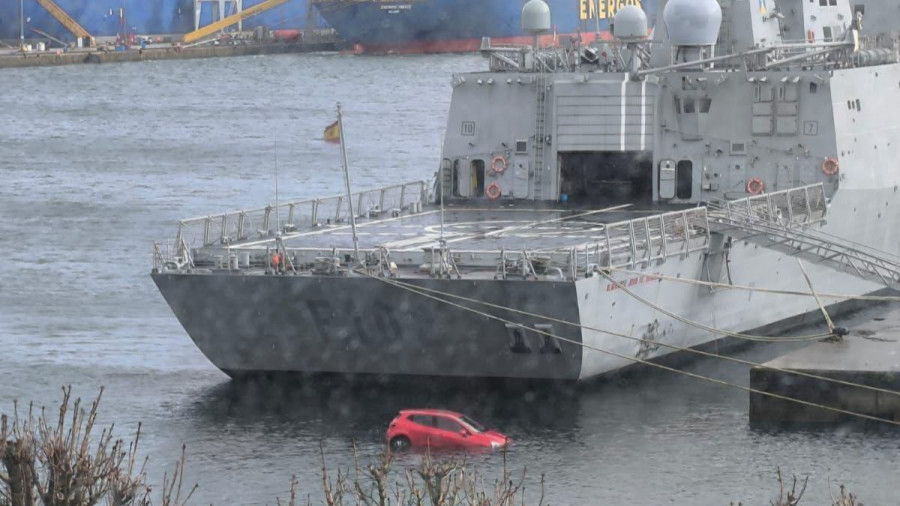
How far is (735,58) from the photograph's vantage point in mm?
42312

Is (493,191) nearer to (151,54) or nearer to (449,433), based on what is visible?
(449,433)

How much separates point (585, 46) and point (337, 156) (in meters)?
39.7

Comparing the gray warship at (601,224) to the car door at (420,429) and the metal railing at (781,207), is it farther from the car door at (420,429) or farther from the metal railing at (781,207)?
the car door at (420,429)

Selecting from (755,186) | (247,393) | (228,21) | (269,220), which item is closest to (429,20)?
(228,21)

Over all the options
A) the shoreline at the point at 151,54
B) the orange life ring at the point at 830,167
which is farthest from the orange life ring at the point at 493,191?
the shoreline at the point at 151,54

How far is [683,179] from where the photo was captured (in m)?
42.1

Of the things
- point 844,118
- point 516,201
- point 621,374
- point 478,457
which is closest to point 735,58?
point 844,118

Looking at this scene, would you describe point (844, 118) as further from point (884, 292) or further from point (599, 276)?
point (599, 276)

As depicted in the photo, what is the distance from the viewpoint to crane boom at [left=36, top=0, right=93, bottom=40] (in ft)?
472

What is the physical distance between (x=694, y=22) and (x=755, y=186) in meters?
4.05

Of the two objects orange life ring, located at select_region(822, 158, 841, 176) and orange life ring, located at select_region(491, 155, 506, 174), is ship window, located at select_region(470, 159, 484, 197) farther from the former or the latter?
orange life ring, located at select_region(822, 158, 841, 176)

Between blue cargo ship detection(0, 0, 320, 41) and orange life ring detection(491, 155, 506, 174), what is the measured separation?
108254 mm

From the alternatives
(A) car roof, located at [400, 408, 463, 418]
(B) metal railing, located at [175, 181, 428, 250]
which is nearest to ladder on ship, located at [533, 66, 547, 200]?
(B) metal railing, located at [175, 181, 428, 250]

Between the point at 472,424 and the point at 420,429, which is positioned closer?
the point at 420,429
